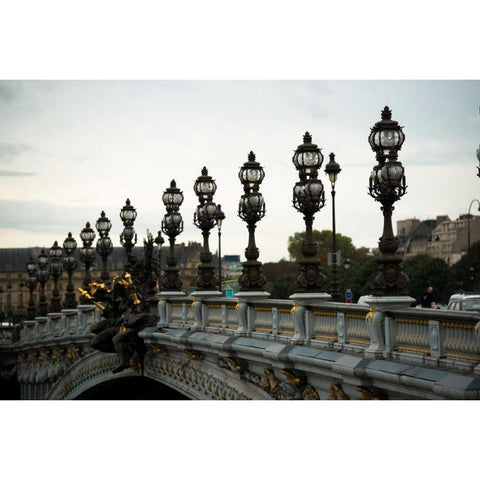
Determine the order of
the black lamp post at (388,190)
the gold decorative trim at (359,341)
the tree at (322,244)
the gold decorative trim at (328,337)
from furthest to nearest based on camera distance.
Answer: the tree at (322,244) → the gold decorative trim at (328,337) → the gold decorative trim at (359,341) → the black lamp post at (388,190)

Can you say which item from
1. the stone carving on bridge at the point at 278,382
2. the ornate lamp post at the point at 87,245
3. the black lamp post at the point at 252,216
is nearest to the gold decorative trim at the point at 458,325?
the stone carving on bridge at the point at 278,382

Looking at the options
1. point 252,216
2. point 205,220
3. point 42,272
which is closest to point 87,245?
point 42,272

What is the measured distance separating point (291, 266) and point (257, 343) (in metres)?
64.3

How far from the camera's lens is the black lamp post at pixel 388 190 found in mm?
20500

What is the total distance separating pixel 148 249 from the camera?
42.2 m

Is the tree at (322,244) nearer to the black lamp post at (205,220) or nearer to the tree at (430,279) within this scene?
the tree at (430,279)

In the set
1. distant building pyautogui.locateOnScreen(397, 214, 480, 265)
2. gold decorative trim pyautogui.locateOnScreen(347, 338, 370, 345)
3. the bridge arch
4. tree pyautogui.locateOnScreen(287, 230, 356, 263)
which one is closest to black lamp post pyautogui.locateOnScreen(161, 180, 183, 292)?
the bridge arch

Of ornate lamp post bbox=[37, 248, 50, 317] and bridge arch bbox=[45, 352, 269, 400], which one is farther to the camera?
ornate lamp post bbox=[37, 248, 50, 317]

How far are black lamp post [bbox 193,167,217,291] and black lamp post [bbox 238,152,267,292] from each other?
177 inches

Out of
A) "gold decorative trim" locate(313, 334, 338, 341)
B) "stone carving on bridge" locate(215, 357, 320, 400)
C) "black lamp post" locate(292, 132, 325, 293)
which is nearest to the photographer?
"gold decorative trim" locate(313, 334, 338, 341)

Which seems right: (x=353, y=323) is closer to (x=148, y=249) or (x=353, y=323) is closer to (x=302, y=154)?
(x=302, y=154)

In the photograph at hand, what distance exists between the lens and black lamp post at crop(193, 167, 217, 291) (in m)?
34.3

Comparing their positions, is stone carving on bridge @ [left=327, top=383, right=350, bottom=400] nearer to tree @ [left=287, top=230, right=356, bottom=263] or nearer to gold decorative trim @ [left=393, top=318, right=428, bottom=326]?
gold decorative trim @ [left=393, top=318, right=428, bottom=326]

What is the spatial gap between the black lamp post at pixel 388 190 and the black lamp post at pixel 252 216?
8.26 m
